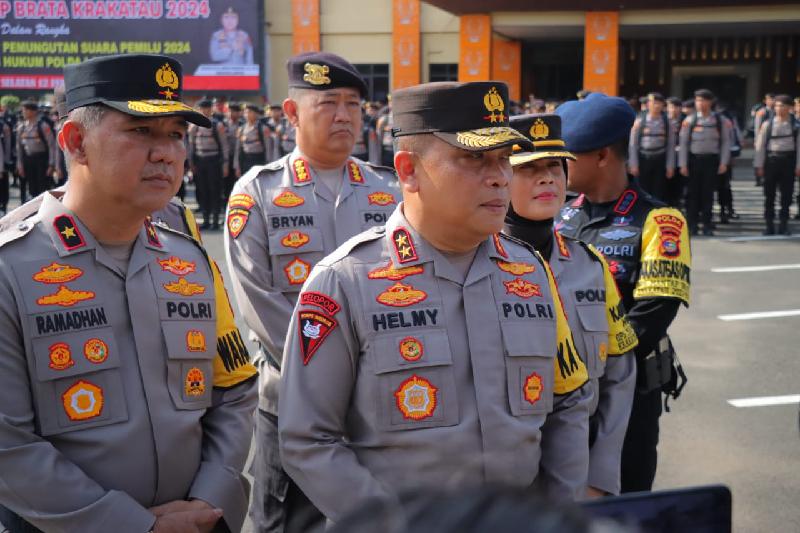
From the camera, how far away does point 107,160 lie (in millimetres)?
2119

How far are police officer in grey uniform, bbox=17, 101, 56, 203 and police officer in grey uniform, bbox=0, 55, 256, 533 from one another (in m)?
15.2

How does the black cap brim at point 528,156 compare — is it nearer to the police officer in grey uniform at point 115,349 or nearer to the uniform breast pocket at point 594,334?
the uniform breast pocket at point 594,334

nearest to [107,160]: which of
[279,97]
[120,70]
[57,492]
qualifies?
[120,70]

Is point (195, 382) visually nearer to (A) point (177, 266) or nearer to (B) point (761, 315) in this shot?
(A) point (177, 266)

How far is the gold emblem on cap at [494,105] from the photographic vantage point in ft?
7.06

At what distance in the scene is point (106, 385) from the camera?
6.77 feet

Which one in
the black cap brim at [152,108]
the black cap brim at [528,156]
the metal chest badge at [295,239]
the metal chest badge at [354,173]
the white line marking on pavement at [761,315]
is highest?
the black cap brim at [152,108]

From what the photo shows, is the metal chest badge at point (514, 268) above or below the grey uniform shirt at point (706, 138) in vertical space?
below

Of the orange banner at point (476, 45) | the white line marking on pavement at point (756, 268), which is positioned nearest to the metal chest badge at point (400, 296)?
the white line marking on pavement at point (756, 268)

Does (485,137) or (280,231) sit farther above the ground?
(485,137)

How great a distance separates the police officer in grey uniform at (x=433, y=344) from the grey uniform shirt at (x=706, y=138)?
1180cm

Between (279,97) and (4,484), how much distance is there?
3157cm

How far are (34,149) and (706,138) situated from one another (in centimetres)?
1182

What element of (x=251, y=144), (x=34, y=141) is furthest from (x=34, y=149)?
(x=251, y=144)
